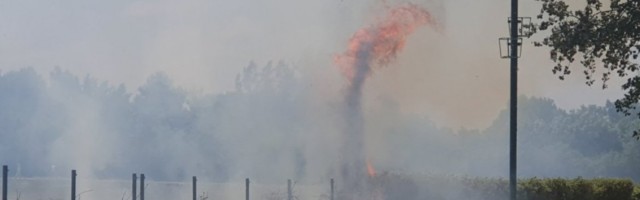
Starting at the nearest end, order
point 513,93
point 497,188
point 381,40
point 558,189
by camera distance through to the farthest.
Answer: point 513,93 → point 558,189 → point 497,188 → point 381,40

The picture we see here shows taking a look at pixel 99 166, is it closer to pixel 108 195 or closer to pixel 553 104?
pixel 108 195

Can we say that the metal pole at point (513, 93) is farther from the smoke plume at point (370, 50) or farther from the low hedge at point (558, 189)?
the smoke plume at point (370, 50)

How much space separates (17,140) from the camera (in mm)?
55031

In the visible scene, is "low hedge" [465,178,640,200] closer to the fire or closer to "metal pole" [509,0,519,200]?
the fire

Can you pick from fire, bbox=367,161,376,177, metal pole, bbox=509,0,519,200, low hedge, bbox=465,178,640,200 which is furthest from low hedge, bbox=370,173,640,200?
metal pole, bbox=509,0,519,200

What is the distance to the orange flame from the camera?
4362 centimetres

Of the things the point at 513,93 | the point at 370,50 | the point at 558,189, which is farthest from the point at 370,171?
the point at 513,93

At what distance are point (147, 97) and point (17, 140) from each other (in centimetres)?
2486

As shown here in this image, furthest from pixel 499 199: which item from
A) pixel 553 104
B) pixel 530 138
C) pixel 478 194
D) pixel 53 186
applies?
pixel 553 104

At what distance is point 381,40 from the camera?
144 feet

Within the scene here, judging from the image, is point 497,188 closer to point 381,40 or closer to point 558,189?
point 558,189

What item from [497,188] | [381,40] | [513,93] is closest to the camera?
[513,93]

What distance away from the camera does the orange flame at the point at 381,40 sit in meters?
43.6

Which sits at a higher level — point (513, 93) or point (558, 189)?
point (513, 93)
